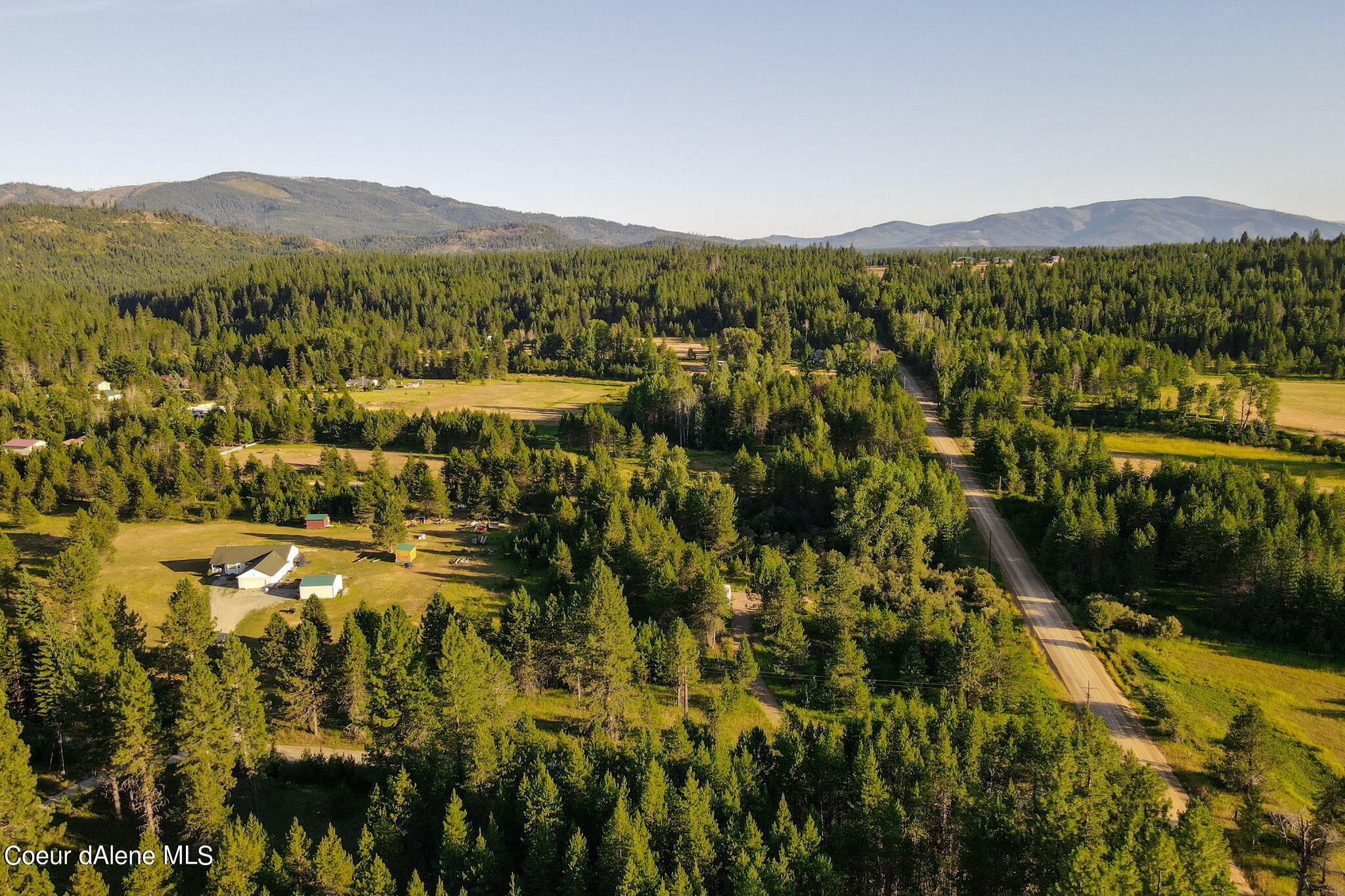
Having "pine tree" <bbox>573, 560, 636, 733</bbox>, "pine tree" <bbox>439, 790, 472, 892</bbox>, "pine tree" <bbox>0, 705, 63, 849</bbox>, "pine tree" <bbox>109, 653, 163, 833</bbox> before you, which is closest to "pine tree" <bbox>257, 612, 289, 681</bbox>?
"pine tree" <bbox>109, 653, 163, 833</bbox>

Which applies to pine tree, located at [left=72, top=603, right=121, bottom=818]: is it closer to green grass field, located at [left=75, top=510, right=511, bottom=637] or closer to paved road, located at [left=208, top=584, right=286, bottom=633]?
green grass field, located at [left=75, top=510, right=511, bottom=637]

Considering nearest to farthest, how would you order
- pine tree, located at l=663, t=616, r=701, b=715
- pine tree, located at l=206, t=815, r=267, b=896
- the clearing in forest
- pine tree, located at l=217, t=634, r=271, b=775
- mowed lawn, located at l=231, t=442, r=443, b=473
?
pine tree, located at l=206, t=815, r=267, b=896 < pine tree, located at l=217, t=634, r=271, b=775 < pine tree, located at l=663, t=616, r=701, b=715 < mowed lawn, located at l=231, t=442, r=443, b=473 < the clearing in forest

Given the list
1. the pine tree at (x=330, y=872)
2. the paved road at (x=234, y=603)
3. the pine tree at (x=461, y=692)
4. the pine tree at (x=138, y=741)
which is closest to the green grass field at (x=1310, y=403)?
the pine tree at (x=461, y=692)

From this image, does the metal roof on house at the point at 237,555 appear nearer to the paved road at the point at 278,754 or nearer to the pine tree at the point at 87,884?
the paved road at the point at 278,754

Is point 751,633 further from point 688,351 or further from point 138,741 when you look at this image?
point 688,351

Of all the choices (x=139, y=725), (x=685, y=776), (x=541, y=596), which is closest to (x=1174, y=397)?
(x=541, y=596)

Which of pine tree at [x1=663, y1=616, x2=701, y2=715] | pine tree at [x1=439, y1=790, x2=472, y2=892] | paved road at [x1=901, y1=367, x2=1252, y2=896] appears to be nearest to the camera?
pine tree at [x1=439, y1=790, x2=472, y2=892]

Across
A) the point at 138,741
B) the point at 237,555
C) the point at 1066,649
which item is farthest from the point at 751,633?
the point at 237,555
